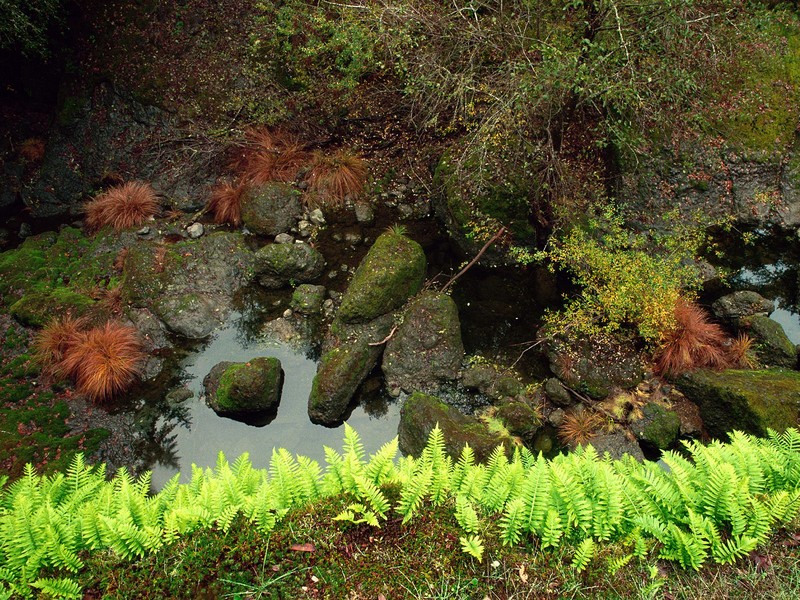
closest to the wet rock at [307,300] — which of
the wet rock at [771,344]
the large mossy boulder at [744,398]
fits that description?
the large mossy boulder at [744,398]

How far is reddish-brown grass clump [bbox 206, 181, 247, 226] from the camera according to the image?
8758 millimetres

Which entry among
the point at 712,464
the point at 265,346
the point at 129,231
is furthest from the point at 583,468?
the point at 129,231

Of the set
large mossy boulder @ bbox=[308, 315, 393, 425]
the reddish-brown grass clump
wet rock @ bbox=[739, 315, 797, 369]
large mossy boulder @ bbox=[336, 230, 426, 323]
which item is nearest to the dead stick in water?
large mossy boulder @ bbox=[336, 230, 426, 323]

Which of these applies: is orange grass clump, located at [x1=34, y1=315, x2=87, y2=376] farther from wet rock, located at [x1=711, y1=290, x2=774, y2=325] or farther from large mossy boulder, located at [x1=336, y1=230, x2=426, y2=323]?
wet rock, located at [x1=711, y1=290, x2=774, y2=325]

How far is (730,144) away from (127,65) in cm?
947

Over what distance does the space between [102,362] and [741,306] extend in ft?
25.5

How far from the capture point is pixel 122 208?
871 cm

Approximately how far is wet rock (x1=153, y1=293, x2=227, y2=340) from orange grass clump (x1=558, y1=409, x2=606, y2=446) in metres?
4.52

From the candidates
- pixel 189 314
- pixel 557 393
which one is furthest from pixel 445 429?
pixel 189 314

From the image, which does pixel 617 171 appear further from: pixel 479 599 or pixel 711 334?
pixel 479 599

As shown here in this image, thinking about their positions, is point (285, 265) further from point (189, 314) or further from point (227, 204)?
point (227, 204)

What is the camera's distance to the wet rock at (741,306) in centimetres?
724

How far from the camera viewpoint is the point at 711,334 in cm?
698

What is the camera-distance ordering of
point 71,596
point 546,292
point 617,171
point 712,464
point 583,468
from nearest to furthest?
point 71,596 < point 712,464 < point 583,468 < point 546,292 < point 617,171
